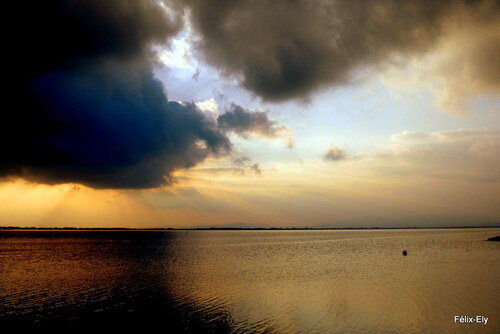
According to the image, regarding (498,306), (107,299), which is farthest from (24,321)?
(498,306)

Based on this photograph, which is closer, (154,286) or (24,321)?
(24,321)

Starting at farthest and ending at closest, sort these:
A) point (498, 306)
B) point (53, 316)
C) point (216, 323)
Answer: point (498, 306) → point (53, 316) → point (216, 323)

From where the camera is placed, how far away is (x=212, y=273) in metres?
48.7

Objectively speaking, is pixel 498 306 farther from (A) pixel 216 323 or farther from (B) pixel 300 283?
(A) pixel 216 323

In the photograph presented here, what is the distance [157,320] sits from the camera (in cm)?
2447

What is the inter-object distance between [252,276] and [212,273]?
646 centimetres

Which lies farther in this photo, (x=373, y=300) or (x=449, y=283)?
(x=449, y=283)

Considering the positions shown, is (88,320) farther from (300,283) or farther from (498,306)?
(498,306)

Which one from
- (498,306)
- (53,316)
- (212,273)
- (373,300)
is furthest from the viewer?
(212,273)

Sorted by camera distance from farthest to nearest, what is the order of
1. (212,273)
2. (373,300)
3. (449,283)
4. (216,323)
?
(212,273) < (449,283) < (373,300) < (216,323)

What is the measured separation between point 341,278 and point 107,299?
91.7 feet

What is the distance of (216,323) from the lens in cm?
2347

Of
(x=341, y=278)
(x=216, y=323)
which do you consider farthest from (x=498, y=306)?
(x=216, y=323)

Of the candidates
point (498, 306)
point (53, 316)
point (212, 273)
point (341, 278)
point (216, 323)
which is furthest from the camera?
point (212, 273)
